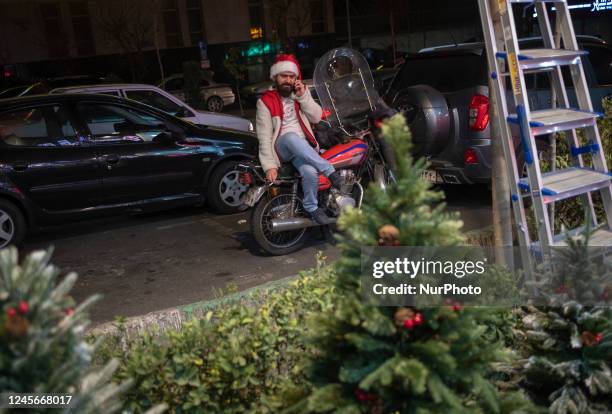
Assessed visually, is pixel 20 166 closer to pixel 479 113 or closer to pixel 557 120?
pixel 479 113

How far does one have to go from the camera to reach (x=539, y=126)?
3.62 meters

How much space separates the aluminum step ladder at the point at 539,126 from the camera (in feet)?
11.9

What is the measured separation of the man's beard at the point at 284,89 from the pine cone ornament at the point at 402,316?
13.7ft

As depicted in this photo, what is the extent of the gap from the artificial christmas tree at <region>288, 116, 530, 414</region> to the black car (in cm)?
559

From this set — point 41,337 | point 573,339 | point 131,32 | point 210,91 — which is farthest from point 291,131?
point 131,32

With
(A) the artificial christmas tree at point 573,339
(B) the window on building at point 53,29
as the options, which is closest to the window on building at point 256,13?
(B) the window on building at point 53,29

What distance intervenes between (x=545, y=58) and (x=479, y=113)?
305 cm

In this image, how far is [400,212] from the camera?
2133 mm

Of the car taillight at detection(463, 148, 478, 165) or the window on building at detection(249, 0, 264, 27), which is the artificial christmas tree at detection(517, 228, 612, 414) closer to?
the car taillight at detection(463, 148, 478, 165)

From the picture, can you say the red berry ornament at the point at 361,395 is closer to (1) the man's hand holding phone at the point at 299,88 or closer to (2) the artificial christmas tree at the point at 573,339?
(2) the artificial christmas tree at the point at 573,339

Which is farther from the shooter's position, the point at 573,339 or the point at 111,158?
the point at 111,158

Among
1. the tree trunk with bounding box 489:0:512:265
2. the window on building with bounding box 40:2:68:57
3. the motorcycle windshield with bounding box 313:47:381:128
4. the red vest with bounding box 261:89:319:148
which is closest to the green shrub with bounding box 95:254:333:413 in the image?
the tree trunk with bounding box 489:0:512:265

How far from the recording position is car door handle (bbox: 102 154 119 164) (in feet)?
23.6

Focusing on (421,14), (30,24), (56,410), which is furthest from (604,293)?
(421,14)
